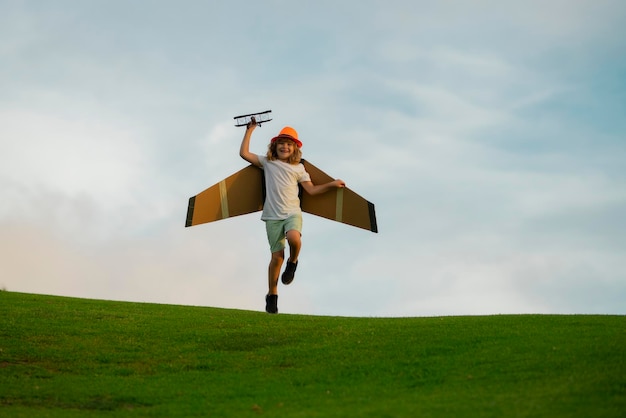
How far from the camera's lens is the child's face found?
1744 cm

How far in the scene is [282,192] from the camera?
17.2m

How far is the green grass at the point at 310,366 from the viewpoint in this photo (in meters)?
11.0

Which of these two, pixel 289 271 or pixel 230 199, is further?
pixel 230 199

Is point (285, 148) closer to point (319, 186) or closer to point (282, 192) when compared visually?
point (282, 192)

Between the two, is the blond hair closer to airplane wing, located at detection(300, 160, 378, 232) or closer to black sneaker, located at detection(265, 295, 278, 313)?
airplane wing, located at detection(300, 160, 378, 232)

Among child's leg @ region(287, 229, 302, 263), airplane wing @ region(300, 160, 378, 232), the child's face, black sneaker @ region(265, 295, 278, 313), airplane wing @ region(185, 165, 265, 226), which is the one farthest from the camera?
airplane wing @ region(185, 165, 265, 226)

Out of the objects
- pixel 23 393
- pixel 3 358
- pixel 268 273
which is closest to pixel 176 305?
pixel 268 273

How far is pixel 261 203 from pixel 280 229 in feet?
4.61

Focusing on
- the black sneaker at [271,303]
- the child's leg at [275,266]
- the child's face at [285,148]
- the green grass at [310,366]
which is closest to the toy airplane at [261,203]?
the child's face at [285,148]

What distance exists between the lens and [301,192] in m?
18.2

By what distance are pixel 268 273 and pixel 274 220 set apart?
100cm

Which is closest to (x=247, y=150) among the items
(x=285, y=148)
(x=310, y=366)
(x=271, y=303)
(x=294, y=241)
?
(x=285, y=148)

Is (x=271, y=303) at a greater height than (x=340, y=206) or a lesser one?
lesser

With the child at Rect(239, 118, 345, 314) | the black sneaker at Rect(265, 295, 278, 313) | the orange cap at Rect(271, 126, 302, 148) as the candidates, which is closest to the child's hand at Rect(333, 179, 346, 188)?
the child at Rect(239, 118, 345, 314)
